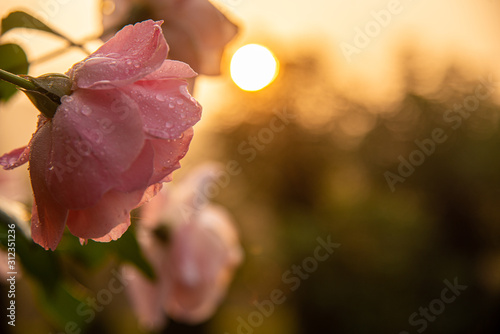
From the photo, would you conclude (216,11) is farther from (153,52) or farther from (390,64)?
(390,64)

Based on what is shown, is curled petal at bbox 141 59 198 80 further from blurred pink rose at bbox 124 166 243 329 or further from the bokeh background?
the bokeh background

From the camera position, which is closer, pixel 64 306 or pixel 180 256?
pixel 64 306

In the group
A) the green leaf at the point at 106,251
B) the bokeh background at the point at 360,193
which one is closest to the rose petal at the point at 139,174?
the green leaf at the point at 106,251

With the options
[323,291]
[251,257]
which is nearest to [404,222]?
[323,291]

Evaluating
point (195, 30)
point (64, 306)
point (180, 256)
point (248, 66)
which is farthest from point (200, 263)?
point (248, 66)

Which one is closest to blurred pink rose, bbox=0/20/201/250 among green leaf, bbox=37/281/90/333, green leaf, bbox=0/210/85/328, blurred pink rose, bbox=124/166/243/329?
green leaf, bbox=0/210/85/328

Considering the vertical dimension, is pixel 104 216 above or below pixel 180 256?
above

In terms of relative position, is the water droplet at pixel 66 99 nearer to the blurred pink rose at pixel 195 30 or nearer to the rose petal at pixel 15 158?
the rose petal at pixel 15 158

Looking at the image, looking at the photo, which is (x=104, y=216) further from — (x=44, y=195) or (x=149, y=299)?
(x=149, y=299)
